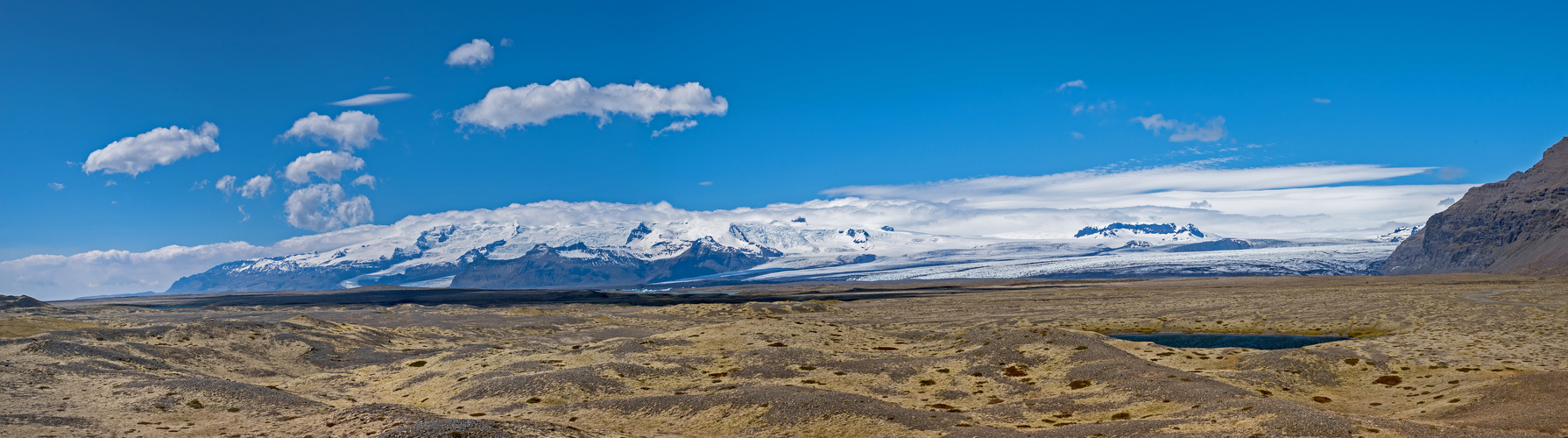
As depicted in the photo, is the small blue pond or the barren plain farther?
the small blue pond

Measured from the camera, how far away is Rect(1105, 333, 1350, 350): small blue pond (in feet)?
259

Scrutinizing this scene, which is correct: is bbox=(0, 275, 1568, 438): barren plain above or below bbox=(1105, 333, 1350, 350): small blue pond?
above

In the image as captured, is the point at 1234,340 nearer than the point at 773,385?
No

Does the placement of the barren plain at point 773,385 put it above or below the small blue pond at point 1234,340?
above

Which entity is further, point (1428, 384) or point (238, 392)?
point (1428, 384)

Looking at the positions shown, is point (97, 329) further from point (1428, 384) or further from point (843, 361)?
point (1428, 384)

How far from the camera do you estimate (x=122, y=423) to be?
31141 mm

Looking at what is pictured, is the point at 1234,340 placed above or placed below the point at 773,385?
below

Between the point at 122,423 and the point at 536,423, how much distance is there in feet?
54.1

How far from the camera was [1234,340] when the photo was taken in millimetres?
84438

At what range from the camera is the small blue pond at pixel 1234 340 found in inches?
3103

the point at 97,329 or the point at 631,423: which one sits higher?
the point at 97,329

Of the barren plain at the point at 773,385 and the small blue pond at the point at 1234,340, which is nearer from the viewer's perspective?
the barren plain at the point at 773,385

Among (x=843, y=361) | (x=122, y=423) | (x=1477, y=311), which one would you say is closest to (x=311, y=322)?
(x=122, y=423)
